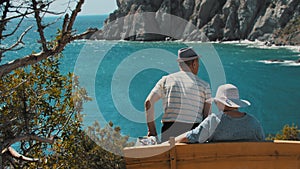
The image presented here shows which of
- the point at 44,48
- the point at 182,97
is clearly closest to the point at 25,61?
the point at 44,48

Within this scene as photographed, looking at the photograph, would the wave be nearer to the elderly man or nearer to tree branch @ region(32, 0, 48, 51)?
the elderly man

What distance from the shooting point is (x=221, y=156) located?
10.0 feet

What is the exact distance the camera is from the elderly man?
12.0ft

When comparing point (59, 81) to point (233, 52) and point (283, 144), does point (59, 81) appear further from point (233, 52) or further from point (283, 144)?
point (233, 52)

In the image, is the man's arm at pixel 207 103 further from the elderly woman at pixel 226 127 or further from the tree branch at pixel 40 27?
the tree branch at pixel 40 27

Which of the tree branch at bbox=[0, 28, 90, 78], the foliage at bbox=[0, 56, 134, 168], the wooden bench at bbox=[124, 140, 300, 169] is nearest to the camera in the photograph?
the wooden bench at bbox=[124, 140, 300, 169]

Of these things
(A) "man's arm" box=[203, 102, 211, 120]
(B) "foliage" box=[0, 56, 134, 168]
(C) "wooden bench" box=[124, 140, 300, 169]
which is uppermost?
(A) "man's arm" box=[203, 102, 211, 120]

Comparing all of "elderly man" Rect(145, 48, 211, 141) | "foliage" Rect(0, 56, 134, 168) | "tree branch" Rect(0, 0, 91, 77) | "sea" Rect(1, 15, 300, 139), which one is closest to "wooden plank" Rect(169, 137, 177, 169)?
"elderly man" Rect(145, 48, 211, 141)

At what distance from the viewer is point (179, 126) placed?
3.71m

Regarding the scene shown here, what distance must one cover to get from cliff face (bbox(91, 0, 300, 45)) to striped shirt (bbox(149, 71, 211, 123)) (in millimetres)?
78419

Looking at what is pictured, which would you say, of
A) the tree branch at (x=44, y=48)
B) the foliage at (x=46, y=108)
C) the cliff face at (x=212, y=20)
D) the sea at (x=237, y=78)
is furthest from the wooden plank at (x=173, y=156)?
the cliff face at (x=212, y=20)

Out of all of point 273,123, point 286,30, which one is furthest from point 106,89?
point 286,30

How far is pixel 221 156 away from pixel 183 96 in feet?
2.60

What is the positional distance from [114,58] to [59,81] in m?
69.3
